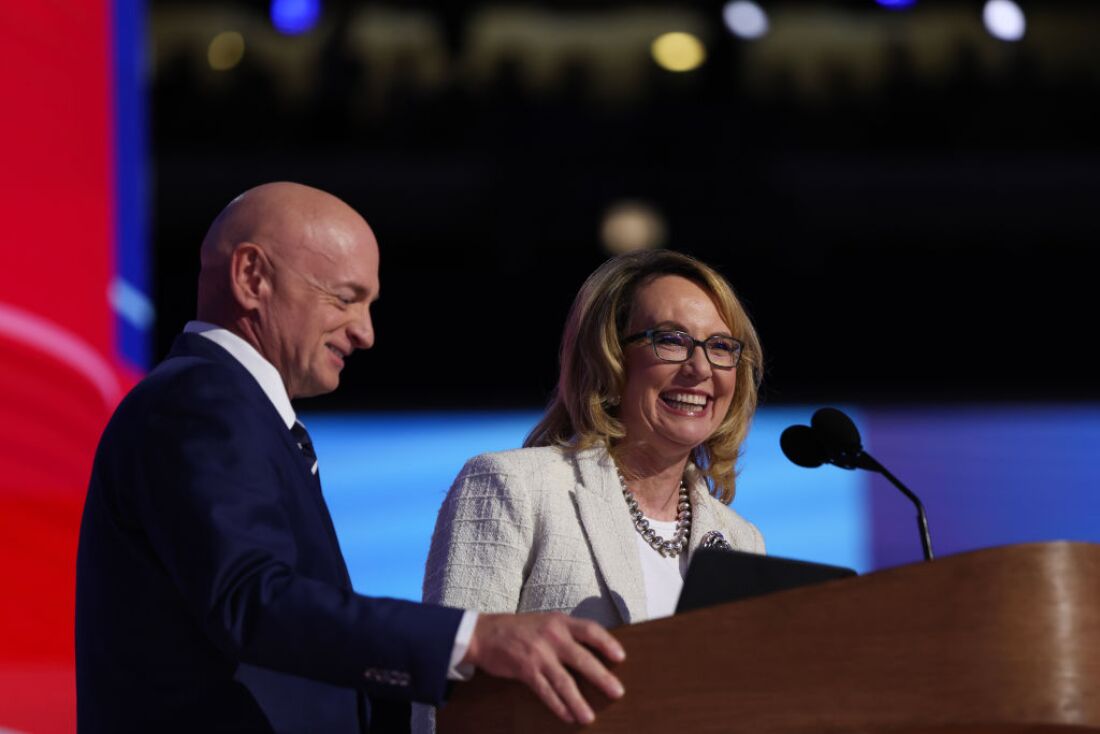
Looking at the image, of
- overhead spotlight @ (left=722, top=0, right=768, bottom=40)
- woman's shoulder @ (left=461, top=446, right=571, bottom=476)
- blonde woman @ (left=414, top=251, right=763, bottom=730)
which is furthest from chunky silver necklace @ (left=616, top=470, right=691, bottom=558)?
overhead spotlight @ (left=722, top=0, right=768, bottom=40)

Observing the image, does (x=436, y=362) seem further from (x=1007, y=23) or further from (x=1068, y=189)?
(x=1068, y=189)

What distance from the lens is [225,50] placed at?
7.60 meters

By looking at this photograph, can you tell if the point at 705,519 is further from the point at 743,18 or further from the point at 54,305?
the point at 743,18

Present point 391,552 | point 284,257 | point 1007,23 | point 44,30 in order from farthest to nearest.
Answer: point 1007,23 < point 391,552 < point 44,30 < point 284,257

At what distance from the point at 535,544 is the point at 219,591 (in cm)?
79

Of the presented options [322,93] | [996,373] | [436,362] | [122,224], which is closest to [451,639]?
[122,224]

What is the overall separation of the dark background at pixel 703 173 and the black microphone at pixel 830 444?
3190mm

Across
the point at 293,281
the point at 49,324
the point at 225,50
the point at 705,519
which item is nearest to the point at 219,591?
the point at 293,281

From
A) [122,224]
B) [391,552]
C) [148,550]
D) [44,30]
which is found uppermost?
[44,30]

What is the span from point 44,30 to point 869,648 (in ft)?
9.24

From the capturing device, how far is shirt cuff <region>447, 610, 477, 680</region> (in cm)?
143

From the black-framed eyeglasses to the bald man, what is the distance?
691mm

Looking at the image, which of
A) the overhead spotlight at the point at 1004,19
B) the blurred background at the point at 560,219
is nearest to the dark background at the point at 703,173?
the blurred background at the point at 560,219

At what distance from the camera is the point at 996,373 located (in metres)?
5.66
